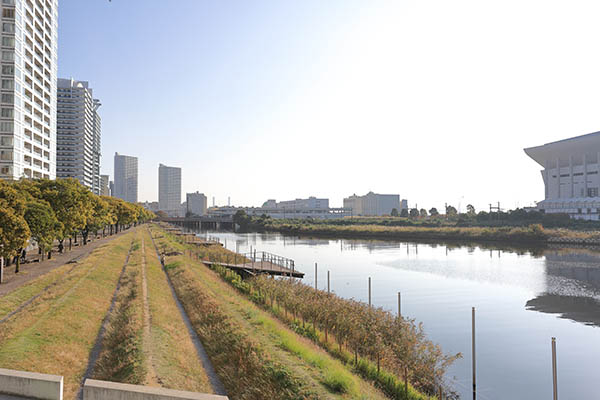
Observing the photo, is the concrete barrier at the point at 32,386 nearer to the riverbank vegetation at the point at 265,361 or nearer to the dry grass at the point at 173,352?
the dry grass at the point at 173,352

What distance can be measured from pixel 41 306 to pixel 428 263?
172 ft

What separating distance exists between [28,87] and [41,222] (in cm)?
6623

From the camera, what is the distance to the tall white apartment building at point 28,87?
7644cm

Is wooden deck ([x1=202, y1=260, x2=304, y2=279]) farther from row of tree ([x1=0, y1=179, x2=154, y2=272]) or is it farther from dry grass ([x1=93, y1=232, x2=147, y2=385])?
row of tree ([x1=0, y1=179, x2=154, y2=272])

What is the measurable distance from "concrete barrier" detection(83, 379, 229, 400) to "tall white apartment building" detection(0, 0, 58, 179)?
82730mm

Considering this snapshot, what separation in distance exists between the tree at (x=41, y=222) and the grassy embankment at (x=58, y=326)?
6.22 metres

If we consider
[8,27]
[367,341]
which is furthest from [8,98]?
[367,341]

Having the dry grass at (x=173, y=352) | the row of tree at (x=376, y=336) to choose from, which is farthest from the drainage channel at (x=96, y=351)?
the row of tree at (x=376, y=336)

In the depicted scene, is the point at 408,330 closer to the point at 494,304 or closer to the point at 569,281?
the point at 494,304

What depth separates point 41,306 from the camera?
70.2ft

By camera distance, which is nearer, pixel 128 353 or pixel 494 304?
pixel 128 353

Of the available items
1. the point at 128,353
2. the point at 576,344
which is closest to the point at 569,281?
the point at 576,344

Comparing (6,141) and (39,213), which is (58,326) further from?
(6,141)

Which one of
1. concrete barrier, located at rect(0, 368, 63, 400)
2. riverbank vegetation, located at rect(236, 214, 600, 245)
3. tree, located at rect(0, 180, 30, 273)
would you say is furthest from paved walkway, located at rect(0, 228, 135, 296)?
riverbank vegetation, located at rect(236, 214, 600, 245)
